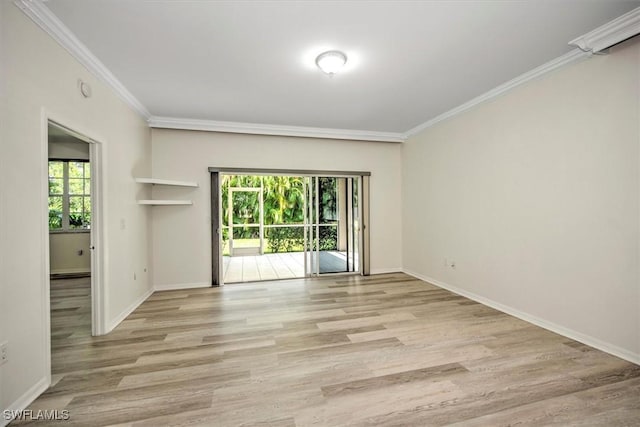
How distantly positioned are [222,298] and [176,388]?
6.71 ft

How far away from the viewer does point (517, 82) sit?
10.1ft

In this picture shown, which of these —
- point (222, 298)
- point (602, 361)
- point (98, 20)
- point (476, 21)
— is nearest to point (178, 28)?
point (98, 20)

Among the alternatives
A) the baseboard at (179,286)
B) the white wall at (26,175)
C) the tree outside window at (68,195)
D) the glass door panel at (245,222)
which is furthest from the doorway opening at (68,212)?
the white wall at (26,175)

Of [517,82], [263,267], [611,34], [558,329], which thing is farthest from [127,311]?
[611,34]

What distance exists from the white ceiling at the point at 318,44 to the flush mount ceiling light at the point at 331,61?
0.08 metres

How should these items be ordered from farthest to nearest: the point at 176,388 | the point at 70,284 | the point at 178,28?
the point at 70,284, the point at 178,28, the point at 176,388

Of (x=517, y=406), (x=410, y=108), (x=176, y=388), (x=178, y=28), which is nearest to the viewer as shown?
(x=517, y=406)

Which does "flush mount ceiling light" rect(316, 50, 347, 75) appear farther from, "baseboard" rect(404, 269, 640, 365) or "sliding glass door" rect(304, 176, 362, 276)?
"baseboard" rect(404, 269, 640, 365)

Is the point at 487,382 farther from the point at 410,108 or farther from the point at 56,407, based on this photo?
the point at 410,108

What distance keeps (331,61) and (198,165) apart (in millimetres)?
2917

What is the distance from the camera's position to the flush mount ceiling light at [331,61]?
2.50 meters

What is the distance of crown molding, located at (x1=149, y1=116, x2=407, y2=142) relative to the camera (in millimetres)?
4258

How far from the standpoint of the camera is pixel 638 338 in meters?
2.21

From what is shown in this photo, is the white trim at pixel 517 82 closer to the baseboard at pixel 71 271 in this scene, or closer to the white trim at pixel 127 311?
the white trim at pixel 127 311
